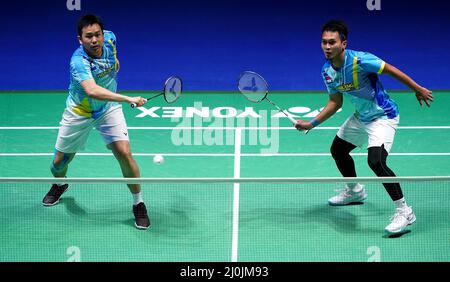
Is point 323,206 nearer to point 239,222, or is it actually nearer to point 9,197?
point 239,222

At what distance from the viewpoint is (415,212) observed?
6.54m

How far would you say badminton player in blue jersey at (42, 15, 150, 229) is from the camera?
670 centimetres

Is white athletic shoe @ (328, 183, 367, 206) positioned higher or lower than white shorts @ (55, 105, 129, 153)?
lower

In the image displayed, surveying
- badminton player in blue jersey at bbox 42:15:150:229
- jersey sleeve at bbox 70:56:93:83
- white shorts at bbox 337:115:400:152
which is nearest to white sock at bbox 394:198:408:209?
white shorts at bbox 337:115:400:152

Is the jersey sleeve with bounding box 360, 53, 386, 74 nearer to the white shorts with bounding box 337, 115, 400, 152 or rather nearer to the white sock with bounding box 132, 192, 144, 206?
the white shorts with bounding box 337, 115, 400, 152

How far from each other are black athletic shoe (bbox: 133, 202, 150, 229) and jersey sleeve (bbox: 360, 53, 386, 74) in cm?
224

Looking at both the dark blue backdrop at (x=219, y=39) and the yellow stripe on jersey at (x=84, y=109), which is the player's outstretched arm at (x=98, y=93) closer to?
the yellow stripe on jersey at (x=84, y=109)

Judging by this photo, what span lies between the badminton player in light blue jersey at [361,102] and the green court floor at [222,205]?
0.16 m

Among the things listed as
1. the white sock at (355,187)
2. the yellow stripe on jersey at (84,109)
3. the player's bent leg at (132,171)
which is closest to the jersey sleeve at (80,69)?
the yellow stripe on jersey at (84,109)

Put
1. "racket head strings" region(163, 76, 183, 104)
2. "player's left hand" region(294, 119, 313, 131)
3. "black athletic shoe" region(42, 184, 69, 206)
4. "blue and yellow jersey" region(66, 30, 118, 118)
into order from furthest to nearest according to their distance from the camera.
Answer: "racket head strings" region(163, 76, 183, 104), "player's left hand" region(294, 119, 313, 131), "blue and yellow jersey" region(66, 30, 118, 118), "black athletic shoe" region(42, 184, 69, 206)

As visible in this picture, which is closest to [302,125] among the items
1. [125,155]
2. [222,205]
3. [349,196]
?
[349,196]

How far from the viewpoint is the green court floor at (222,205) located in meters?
5.69

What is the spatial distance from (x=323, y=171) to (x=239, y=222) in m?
2.73
